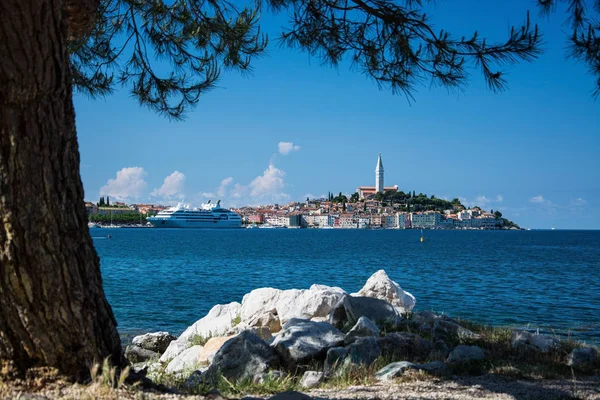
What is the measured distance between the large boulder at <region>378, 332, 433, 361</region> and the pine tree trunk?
10.5 ft

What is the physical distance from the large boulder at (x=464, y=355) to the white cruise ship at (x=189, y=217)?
353ft

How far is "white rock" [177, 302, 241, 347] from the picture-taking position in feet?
26.7

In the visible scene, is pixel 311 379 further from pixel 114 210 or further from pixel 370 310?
pixel 114 210

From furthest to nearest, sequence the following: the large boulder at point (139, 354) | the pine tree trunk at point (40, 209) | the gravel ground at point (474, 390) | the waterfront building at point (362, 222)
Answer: the waterfront building at point (362, 222) → the large boulder at point (139, 354) → the gravel ground at point (474, 390) → the pine tree trunk at point (40, 209)

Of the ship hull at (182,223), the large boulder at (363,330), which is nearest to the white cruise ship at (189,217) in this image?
the ship hull at (182,223)

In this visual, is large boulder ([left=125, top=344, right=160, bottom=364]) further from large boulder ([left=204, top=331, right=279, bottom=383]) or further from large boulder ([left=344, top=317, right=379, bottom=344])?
large boulder ([left=344, top=317, right=379, bottom=344])

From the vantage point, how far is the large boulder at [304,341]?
203 inches

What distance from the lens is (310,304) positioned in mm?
7406

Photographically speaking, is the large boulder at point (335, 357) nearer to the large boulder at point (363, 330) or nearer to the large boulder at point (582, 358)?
the large boulder at point (363, 330)

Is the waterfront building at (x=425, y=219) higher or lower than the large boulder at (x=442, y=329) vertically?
higher

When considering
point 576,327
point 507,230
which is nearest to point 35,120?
point 576,327

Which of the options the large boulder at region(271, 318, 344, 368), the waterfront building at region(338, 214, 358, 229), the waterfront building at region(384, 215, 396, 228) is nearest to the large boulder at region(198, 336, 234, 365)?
the large boulder at region(271, 318, 344, 368)

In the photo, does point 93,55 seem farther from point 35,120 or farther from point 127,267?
point 127,267

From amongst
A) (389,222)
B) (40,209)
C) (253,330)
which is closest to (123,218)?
(389,222)
